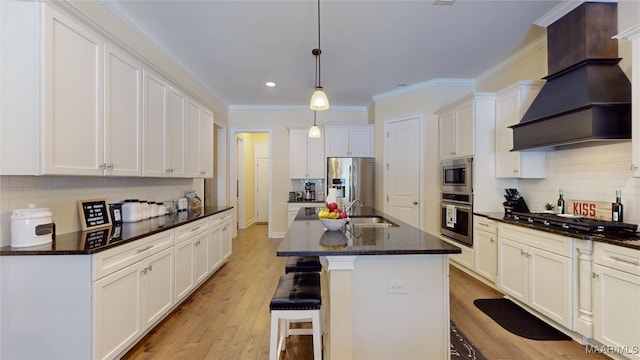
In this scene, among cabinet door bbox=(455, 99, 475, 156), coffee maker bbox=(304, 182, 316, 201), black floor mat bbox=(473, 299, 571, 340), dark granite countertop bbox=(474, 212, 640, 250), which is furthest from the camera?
coffee maker bbox=(304, 182, 316, 201)

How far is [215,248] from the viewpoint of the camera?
3.78 meters

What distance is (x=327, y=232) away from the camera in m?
2.16

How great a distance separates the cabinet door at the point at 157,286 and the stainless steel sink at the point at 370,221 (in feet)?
5.60

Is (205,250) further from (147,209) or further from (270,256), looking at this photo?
(270,256)

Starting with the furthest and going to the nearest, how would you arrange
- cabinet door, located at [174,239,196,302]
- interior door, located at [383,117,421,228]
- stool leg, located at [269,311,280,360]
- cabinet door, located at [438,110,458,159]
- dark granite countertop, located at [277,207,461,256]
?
interior door, located at [383,117,421,228] → cabinet door, located at [438,110,458,159] → cabinet door, located at [174,239,196,302] → stool leg, located at [269,311,280,360] → dark granite countertop, located at [277,207,461,256]

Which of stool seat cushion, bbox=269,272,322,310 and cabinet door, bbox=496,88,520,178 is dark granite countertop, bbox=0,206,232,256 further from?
cabinet door, bbox=496,88,520,178

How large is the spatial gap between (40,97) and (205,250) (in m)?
2.26

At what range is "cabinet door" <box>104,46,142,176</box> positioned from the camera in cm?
215

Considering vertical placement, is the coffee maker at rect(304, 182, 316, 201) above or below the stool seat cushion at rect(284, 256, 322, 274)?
above

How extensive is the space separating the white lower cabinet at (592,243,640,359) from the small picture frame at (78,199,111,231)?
12.5ft

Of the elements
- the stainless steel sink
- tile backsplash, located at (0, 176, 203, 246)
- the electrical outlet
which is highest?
tile backsplash, located at (0, 176, 203, 246)

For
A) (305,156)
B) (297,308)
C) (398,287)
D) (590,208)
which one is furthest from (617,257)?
(305,156)

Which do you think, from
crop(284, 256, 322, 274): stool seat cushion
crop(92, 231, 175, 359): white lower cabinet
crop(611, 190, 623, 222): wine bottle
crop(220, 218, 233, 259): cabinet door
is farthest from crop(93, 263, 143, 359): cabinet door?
crop(611, 190, 623, 222): wine bottle

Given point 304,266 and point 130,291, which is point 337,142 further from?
point 130,291
